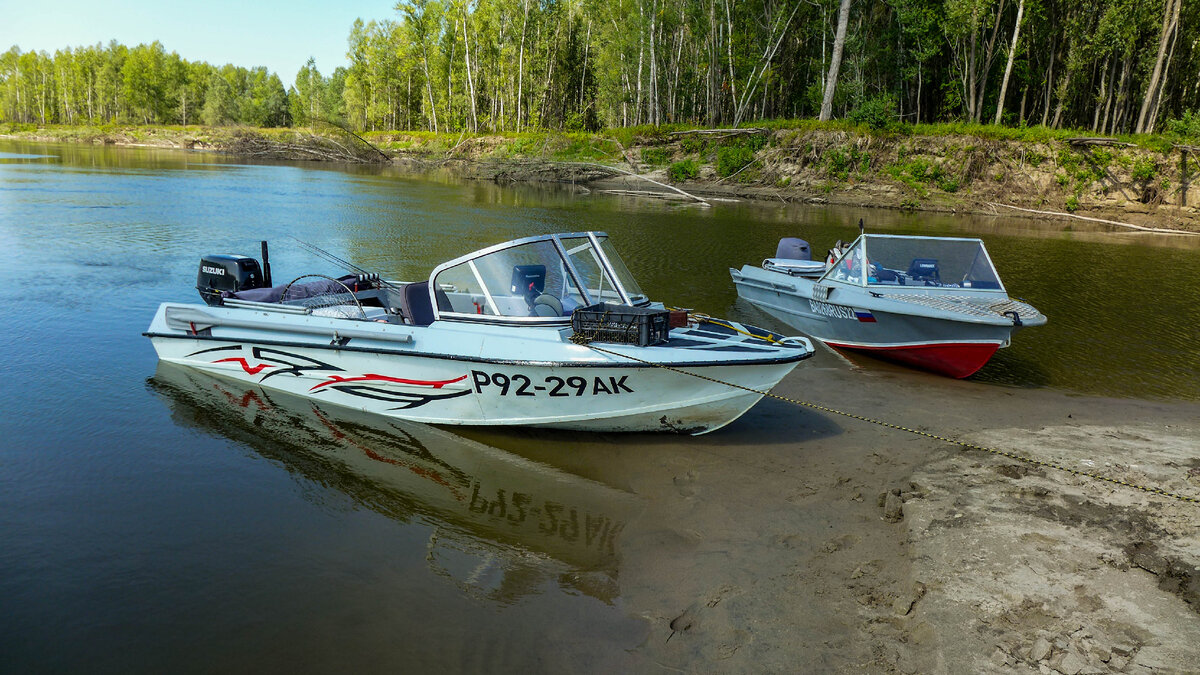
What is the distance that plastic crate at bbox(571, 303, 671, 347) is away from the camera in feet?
23.0

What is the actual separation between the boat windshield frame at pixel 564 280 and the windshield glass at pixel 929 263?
4.90 m

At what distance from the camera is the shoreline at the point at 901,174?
31.7 m

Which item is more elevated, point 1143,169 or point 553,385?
point 1143,169

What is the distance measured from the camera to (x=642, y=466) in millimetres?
6941

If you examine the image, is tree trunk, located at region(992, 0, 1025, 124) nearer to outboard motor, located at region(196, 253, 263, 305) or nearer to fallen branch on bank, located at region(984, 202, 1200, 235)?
fallen branch on bank, located at region(984, 202, 1200, 235)

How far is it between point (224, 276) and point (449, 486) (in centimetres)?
515

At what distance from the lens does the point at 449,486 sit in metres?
6.65

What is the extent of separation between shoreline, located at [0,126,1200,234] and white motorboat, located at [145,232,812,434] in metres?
29.0

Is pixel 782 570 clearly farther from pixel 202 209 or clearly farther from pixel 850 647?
pixel 202 209

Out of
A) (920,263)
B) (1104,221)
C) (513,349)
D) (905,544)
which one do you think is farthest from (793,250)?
(1104,221)

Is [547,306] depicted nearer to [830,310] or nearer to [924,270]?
[830,310]

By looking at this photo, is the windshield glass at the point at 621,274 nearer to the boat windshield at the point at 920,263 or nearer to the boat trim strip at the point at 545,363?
the boat trim strip at the point at 545,363

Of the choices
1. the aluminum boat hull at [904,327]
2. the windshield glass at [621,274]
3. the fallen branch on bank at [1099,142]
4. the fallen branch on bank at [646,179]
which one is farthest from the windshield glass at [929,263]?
the fallen branch on bank at [1099,142]

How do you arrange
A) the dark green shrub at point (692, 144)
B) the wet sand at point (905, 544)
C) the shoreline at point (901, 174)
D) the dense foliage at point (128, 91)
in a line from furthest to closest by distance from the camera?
the dense foliage at point (128, 91) → the dark green shrub at point (692, 144) → the shoreline at point (901, 174) → the wet sand at point (905, 544)
